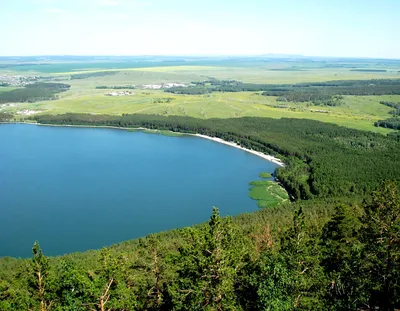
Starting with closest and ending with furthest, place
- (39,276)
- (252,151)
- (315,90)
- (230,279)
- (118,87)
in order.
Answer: (230,279)
(39,276)
(252,151)
(315,90)
(118,87)

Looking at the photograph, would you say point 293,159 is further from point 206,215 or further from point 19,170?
point 19,170

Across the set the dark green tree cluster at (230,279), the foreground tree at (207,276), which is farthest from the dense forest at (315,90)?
the foreground tree at (207,276)

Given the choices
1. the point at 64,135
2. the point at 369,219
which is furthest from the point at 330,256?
the point at 64,135

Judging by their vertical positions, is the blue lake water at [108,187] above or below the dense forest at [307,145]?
below

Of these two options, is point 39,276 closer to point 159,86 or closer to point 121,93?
point 121,93

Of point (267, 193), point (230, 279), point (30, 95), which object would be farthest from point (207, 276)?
point (30, 95)

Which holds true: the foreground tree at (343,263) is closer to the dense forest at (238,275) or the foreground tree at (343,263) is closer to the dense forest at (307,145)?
the dense forest at (238,275)
